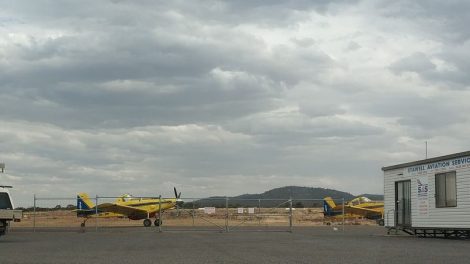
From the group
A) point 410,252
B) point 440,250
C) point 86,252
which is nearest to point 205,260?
point 86,252

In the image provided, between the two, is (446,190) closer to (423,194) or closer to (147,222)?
(423,194)

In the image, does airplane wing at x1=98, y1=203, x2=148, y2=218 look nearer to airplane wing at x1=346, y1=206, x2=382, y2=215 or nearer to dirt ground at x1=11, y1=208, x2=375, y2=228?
dirt ground at x1=11, y1=208, x2=375, y2=228

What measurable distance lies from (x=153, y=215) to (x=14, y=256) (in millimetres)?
29295

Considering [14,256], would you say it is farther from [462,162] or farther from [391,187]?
[391,187]

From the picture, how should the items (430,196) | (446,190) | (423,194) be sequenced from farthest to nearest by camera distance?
(423,194), (430,196), (446,190)

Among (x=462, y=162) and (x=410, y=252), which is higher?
(x=462, y=162)

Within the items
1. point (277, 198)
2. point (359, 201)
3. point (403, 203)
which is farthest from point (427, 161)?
point (359, 201)

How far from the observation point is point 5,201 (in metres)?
24.8

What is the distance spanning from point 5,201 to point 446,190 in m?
17.7

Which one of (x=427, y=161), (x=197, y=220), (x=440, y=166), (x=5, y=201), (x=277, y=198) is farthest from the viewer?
(x=197, y=220)

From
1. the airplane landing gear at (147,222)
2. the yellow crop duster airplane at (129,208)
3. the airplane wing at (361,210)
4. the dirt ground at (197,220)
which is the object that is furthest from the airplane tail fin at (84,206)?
the airplane wing at (361,210)

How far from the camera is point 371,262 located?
45.3 feet

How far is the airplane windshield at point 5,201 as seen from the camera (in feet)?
80.7

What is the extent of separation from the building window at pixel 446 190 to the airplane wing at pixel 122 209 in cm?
2312
